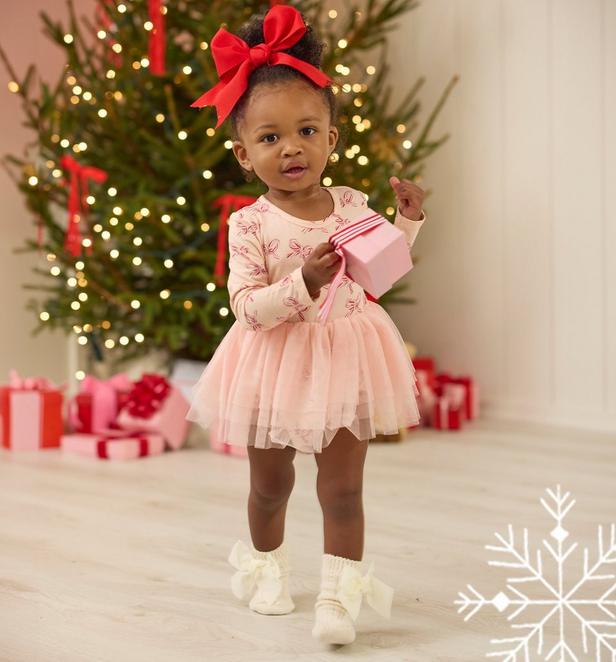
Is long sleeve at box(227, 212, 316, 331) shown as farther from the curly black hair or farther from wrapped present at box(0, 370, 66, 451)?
wrapped present at box(0, 370, 66, 451)

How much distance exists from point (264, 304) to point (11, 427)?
5.48ft

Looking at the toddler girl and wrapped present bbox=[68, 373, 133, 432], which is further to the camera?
wrapped present bbox=[68, 373, 133, 432]

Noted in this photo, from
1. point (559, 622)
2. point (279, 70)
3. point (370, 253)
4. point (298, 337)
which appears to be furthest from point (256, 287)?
point (559, 622)

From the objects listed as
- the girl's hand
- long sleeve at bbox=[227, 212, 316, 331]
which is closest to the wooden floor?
long sleeve at bbox=[227, 212, 316, 331]

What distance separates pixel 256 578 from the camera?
1.41 meters

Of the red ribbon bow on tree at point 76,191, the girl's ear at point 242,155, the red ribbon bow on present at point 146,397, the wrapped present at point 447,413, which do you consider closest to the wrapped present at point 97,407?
the red ribbon bow on present at point 146,397

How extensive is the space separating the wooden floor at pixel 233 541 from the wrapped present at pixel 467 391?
34 centimetres

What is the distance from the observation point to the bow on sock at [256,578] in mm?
1378

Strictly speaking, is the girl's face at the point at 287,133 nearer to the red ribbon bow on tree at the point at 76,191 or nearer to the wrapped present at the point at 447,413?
the red ribbon bow on tree at the point at 76,191

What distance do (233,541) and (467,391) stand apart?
1534 millimetres

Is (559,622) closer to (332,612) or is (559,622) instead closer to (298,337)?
(332,612)

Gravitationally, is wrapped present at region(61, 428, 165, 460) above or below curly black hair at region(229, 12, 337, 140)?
below

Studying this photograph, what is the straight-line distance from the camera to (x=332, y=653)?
3.98ft

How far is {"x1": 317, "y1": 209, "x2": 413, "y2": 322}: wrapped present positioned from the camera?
1147 mm
